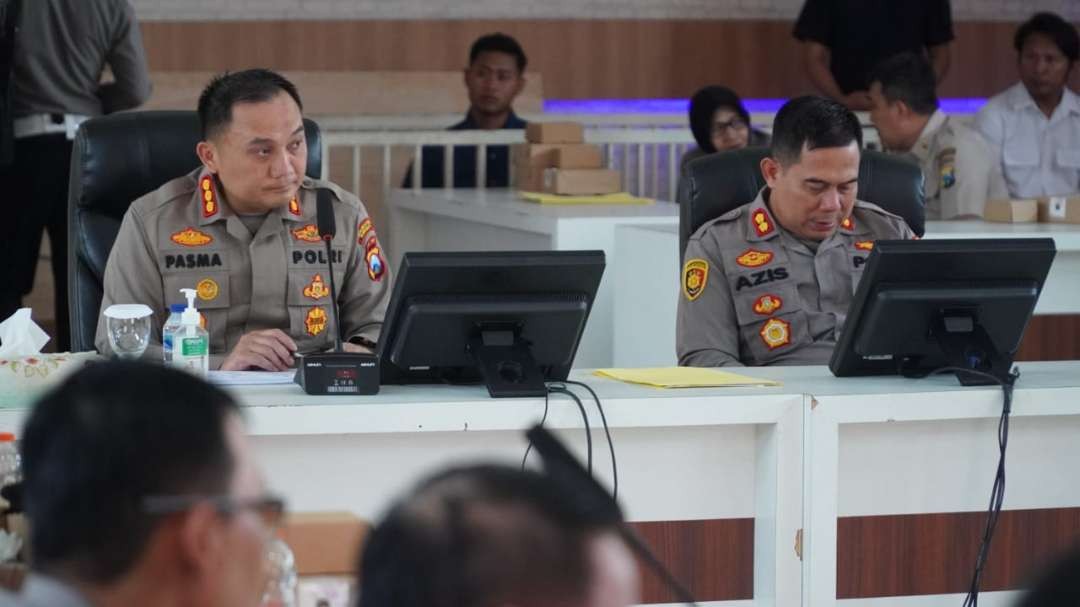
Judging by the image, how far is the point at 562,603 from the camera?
3.06 feet

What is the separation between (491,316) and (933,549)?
0.73m

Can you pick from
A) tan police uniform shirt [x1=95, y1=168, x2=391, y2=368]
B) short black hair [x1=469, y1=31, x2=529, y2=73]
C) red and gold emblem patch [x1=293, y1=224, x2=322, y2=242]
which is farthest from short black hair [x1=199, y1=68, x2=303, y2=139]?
short black hair [x1=469, y1=31, x2=529, y2=73]

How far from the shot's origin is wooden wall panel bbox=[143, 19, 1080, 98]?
7531 millimetres

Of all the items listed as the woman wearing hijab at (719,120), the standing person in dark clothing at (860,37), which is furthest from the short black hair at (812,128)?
the standing person in dark clothing at (860,37)

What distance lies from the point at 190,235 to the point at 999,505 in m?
1.44

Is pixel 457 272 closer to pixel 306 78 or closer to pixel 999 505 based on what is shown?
pixel 999 505

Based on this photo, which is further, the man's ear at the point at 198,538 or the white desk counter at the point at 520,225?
the white desk counter at the point at 520,225

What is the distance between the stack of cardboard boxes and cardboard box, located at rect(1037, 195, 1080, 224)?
1241mm

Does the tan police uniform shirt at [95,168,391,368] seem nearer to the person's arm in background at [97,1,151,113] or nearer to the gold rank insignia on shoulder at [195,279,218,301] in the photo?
the gold rank insignia on shoulder at [195,279,218,301]

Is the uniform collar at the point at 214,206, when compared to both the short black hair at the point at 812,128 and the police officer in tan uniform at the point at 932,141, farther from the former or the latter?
the police officer in tan uniform at the point at 932,141

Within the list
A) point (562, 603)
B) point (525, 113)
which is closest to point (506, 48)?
point (525, 113)

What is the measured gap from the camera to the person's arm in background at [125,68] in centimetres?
464

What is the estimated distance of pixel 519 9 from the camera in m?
7.90

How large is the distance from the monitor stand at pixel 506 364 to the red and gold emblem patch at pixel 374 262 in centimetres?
78
